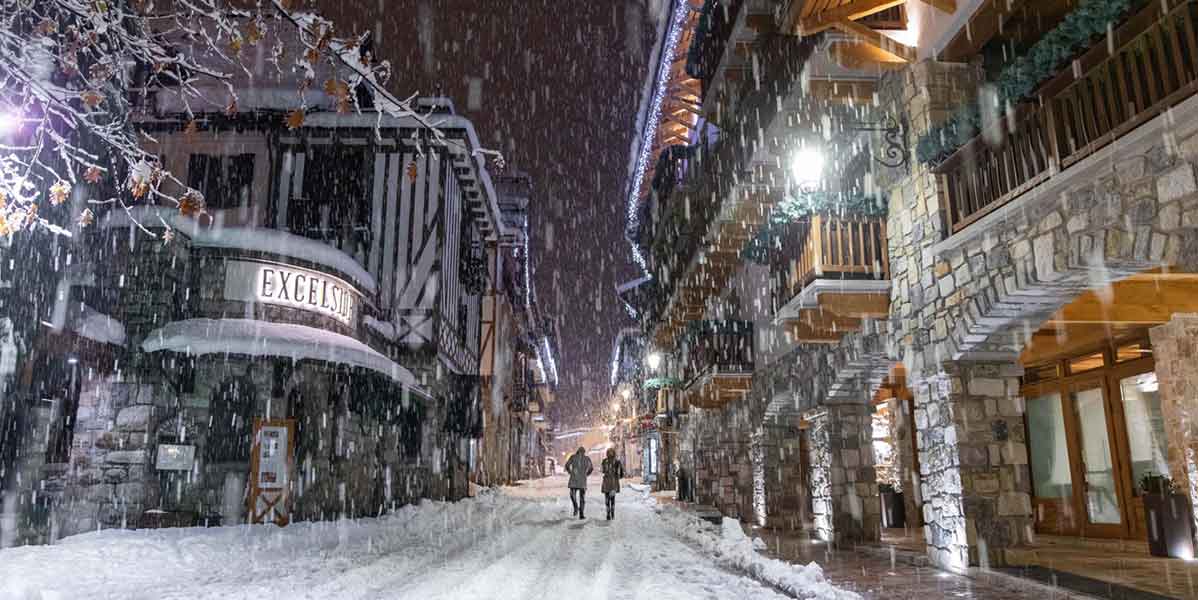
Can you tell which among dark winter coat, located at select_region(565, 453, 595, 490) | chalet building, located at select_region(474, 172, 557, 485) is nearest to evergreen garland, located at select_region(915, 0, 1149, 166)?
dark winter coat, located at select_region(565, 453, 595, 490)

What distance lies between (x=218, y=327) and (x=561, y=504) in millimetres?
12780

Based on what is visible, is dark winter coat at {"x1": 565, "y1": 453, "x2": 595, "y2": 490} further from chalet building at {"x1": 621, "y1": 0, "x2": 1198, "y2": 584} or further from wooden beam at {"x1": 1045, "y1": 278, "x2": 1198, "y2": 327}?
wooden beam at {"x1": 1045, "y1": 278, "x2": 1198, "y2": 327}

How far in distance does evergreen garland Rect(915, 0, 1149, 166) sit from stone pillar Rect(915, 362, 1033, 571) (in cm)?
264

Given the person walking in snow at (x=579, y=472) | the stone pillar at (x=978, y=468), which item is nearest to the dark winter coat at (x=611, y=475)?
the person walking in snow at (x=579, y=472)

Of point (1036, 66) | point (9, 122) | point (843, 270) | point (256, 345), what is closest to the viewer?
point (9, 122)

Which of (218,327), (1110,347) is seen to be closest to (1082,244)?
(1110,347)

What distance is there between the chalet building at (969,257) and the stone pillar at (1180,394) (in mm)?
31

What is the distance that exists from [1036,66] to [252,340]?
42.3 ft

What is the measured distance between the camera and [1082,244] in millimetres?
6379

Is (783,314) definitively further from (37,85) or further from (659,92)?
(659,92)

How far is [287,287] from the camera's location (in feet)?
48.4

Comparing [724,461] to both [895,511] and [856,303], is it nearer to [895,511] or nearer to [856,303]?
[895,511]

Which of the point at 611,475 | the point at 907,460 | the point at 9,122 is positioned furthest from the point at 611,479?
the point at 9,122

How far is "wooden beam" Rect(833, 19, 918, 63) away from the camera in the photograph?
29.5ft
